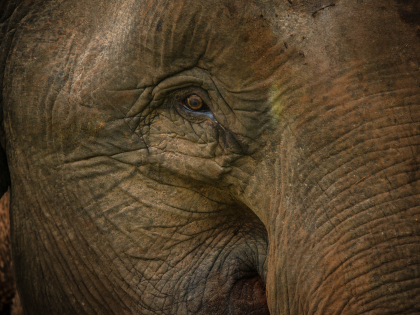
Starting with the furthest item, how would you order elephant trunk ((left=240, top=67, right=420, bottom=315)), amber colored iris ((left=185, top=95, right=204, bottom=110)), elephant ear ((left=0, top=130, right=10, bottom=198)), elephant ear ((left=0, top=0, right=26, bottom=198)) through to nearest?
elephant ear ((left=0, top=130, right=10, bottom=198)) → elephant ear ((left=0, top=0, right=26, bottom=198)) → amber colored iris ((left=185, top=95, right=204, bottom=110)) → elephant trunk ((left=240, top=67, right=420, bottom=315))

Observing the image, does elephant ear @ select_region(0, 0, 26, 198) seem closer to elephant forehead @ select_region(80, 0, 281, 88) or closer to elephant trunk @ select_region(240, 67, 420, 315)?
elephant forehead @ select_region(80, 0, 281, 88)

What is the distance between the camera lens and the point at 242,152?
1.72 m

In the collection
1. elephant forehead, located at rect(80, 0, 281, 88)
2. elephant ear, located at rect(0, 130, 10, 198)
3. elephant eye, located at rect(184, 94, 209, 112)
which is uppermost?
elephant forehead, located at rect(80, 0, 281, 88)

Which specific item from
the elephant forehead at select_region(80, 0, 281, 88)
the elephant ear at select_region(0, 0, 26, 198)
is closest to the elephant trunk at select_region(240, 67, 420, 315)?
the elephant forehead at select_region(80, 0, 281, 88)

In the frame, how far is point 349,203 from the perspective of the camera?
4.86 ft

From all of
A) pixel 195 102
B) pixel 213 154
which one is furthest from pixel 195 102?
pixel 213 154

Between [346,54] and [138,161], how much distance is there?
0.87 metres

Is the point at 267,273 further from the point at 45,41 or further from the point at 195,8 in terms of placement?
the point at 45,41

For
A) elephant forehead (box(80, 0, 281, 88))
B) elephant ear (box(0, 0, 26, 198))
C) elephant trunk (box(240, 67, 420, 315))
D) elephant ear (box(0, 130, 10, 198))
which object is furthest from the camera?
elephant ear (box(0, 130, 10, 198))

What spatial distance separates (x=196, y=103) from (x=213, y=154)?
0.65 ft

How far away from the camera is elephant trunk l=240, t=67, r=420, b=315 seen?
1394 mm

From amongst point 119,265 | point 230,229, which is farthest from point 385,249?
point 119,265

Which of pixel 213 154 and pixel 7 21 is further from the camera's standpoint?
pixel 7 21

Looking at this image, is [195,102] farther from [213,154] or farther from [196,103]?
[213,154]
